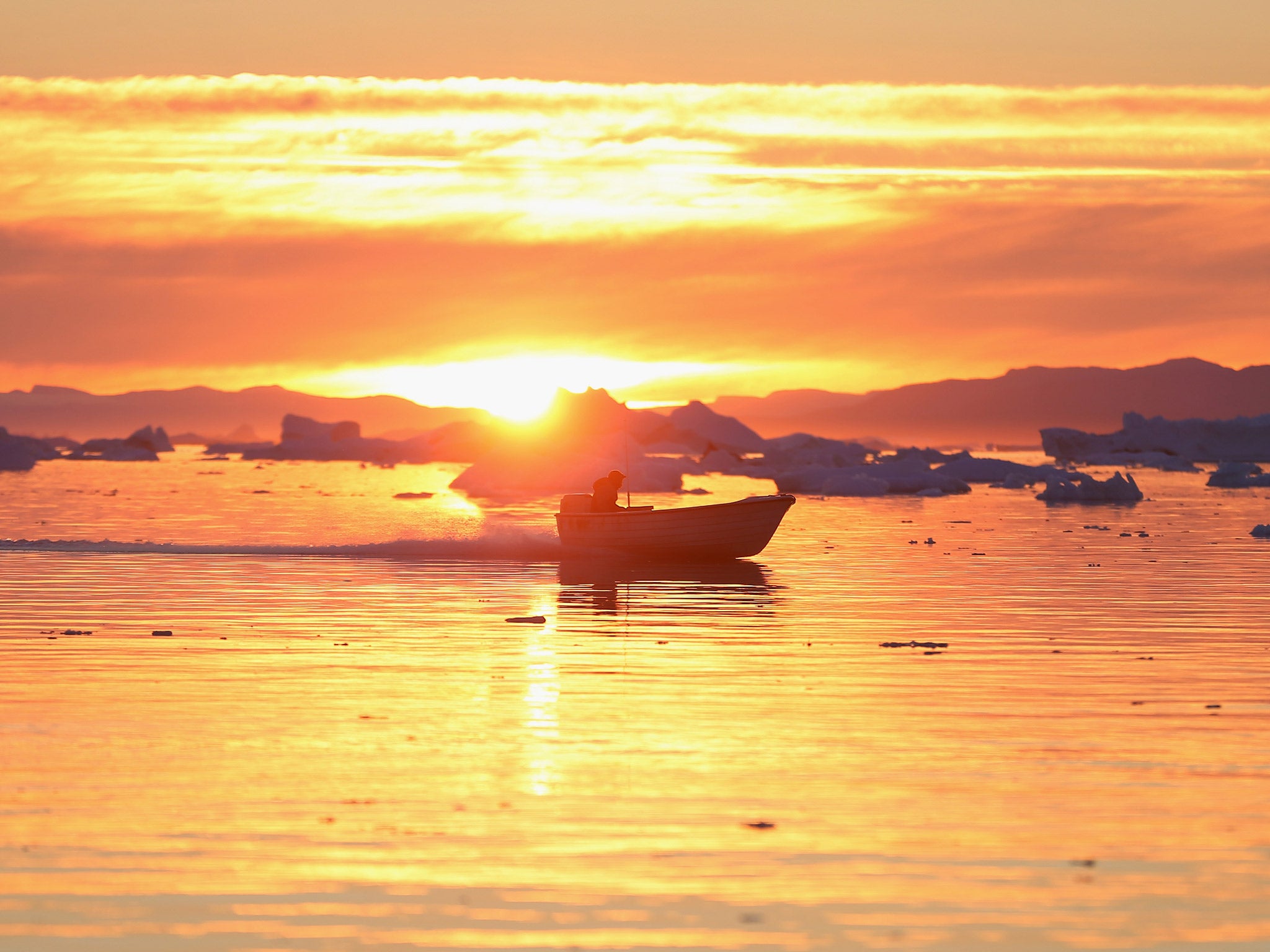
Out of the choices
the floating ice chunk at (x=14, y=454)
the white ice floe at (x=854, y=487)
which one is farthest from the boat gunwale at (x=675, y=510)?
the floating ice chunk at (x=14, y=454)

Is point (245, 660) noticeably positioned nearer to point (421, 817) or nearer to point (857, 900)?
point (421, 817)

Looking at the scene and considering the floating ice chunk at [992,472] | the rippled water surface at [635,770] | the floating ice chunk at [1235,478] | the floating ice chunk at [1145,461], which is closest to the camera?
the rippled water surface at [635,770]

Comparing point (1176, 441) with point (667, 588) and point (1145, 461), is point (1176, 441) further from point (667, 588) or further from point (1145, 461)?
point (667, 588)

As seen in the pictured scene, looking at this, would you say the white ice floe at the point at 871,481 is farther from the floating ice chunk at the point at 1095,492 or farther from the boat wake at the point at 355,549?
the boat wake at the point at 355,549

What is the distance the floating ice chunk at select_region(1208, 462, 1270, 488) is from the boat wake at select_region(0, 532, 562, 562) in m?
53.3

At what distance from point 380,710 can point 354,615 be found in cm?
907

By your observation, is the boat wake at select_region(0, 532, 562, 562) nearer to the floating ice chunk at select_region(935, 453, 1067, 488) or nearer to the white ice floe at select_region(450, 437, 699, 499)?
the white ice floe at select_region(450, 437, 699, 499)

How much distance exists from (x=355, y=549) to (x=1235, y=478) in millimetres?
58738

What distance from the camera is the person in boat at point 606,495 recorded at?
33.7 metres

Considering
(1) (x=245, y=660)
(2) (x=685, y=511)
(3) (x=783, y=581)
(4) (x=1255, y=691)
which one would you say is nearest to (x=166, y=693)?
(1) (x=245, y=660)

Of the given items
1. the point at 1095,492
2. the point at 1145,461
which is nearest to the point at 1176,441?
the point at 1145,461

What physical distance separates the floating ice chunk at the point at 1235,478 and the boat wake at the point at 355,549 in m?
53.3

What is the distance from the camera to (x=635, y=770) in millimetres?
11055

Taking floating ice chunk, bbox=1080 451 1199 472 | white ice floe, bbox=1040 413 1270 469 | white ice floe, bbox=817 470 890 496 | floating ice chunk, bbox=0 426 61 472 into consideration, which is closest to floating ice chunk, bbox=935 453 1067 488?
white ice floe, bbox=817 470 890 496
